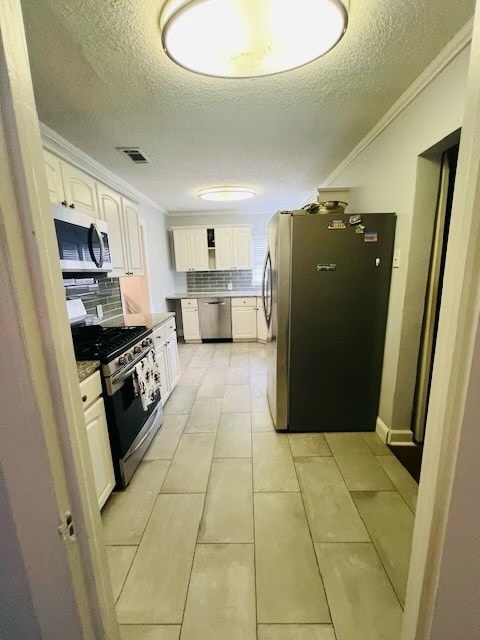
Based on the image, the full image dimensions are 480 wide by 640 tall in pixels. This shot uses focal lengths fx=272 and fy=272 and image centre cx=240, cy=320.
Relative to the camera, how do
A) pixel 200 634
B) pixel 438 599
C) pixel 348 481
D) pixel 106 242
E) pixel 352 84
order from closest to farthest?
pixel 438 599
pixel 200 634
pixel 352 84
pixel 348 481
pixel 106 242

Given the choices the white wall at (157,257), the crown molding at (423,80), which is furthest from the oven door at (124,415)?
the crown molding at (423,80)

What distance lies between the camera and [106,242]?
7.11ft

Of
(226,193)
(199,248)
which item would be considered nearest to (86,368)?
(226,193)

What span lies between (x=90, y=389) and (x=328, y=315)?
Result: 1710 millimetres

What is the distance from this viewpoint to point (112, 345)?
183 centimetres

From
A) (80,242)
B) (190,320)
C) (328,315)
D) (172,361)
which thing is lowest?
(172,361)

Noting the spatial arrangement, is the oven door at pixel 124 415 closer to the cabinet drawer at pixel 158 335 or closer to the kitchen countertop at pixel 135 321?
the cabinet drawer at pixel 158 335

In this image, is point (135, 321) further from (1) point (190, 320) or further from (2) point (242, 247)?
(2) point (242, 247)

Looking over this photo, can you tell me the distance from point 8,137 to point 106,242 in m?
1.93

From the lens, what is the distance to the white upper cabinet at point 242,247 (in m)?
5.09

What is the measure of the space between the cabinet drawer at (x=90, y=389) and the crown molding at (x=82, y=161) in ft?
4.90

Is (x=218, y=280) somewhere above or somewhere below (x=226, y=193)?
below

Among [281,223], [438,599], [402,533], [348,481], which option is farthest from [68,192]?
[402,533]

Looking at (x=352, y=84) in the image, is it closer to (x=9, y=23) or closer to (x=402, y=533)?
(x=9, y=23)
